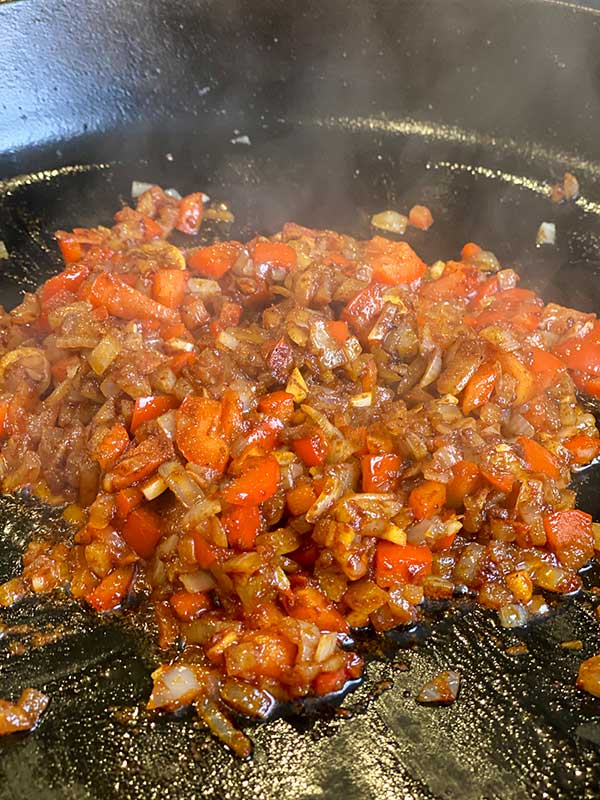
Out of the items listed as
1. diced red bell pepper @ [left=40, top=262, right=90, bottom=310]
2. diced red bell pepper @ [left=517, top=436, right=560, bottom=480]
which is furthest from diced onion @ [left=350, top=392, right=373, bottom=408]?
diced red bell pepper @ [left=40, top=262, right=90, bottom=310]

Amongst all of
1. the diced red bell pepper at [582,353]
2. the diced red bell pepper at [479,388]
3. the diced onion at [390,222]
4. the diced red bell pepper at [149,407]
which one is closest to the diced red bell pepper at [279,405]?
the diced red bell pepper at [149,407]

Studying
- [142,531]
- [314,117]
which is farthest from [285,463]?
[314,117]

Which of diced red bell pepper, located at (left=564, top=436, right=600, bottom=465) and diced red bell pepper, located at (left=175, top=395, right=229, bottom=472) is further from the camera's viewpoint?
diced red bell pepper, located at (left=564, top=436, right=600, bottom=465)

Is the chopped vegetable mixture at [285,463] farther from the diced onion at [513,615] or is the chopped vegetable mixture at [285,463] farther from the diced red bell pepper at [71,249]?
the diced red bell pepper at [71,249]

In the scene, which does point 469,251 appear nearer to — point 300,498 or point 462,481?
point 462,481

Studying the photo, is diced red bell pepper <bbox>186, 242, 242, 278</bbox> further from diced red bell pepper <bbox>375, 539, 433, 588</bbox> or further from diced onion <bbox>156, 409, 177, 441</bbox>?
diced red bell pepper <bbox>375, 539, 433, 588</bbox>
